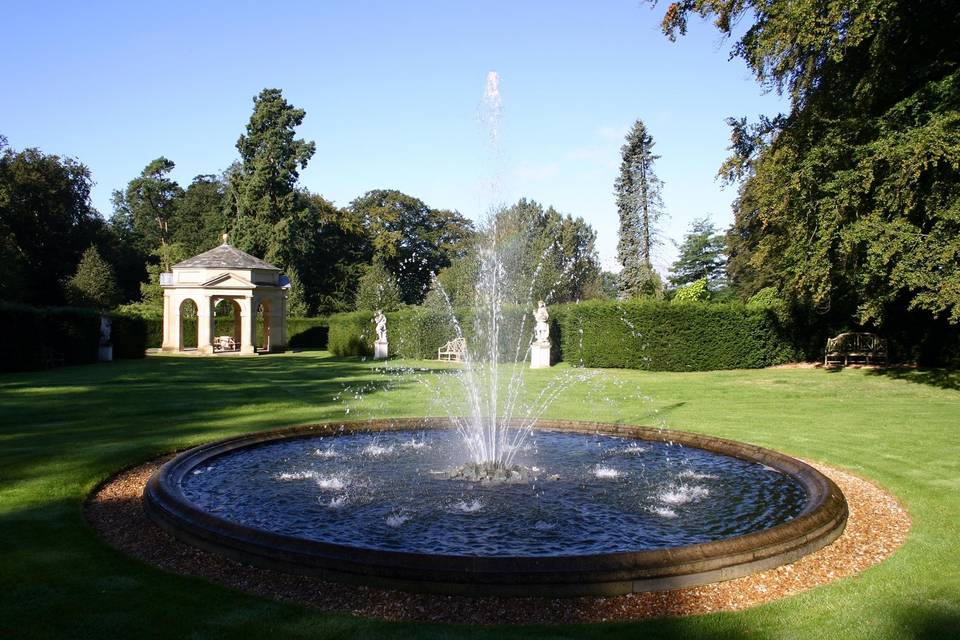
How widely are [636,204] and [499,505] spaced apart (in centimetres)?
5080

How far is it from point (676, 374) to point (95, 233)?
5190cm

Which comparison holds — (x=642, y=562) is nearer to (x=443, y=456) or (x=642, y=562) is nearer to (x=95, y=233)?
(x=443, y=456)

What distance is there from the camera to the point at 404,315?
39.5m

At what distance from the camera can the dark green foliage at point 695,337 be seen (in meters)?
29.1

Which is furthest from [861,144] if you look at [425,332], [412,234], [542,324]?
[412,234]

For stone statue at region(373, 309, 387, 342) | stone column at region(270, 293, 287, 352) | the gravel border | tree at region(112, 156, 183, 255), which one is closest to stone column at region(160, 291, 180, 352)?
stone column at region(270, 293, 287, 352)

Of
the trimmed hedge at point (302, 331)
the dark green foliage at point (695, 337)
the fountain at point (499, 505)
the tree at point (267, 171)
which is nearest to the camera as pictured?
the fountain at point (499, 505)

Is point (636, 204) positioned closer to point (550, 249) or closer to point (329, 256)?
point (550, 249)

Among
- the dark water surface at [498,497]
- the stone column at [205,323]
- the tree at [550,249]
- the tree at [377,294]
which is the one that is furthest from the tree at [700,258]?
the dark water surface at [498,497]

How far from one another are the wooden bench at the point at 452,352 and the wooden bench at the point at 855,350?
16.8 metres

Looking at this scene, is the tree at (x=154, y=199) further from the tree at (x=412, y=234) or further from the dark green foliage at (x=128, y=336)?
the dark green foliage at (x=128, y=336)

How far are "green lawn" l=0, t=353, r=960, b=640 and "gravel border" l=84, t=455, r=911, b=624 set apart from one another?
173 millimetres

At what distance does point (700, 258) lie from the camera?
6900 centimetres

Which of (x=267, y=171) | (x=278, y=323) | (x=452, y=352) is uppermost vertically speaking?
(x=267, y=171)
